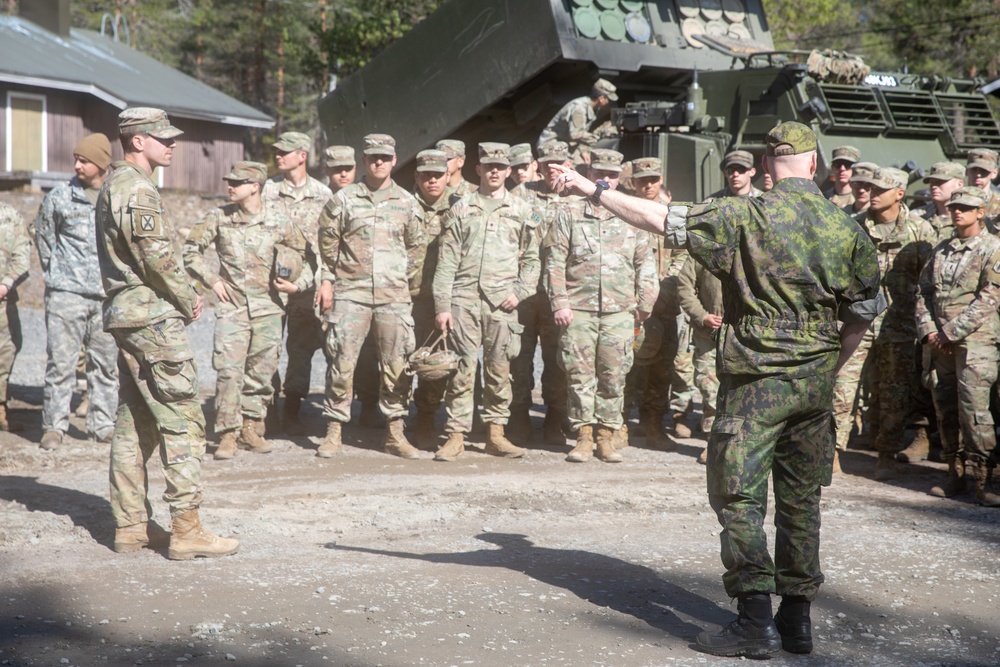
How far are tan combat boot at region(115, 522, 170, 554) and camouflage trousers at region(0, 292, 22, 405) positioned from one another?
3380mm

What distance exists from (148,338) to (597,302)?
3522 mm

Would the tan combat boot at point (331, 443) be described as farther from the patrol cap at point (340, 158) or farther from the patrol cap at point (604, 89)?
the patrol cap at point (604, 89)

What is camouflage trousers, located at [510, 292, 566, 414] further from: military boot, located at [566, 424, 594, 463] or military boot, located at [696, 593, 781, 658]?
military boot, located at [696, 593, 781, 658]

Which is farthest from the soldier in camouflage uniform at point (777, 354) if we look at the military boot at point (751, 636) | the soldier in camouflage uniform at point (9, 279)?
the soldier in camouflage uniform at point (9, 279)

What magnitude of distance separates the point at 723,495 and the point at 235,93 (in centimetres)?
3811

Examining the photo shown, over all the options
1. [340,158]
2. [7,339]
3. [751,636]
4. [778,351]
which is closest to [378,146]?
[340,158]

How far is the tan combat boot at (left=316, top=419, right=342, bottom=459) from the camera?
7.93m

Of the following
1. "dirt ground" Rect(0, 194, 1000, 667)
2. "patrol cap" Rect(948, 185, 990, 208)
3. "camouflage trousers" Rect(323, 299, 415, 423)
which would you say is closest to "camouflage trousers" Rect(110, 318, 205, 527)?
"dirt ground" Rect(0, 194, 1000, 667)

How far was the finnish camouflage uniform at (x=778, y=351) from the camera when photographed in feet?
13.8

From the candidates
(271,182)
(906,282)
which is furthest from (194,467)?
(906,282)

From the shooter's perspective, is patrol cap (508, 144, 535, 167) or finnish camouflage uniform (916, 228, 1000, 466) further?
patrol cap (508, 144, 535, 167)

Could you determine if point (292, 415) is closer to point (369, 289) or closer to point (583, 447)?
point (369, 289)

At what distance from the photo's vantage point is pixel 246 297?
7992 mm

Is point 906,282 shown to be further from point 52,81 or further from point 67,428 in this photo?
point 52,81
